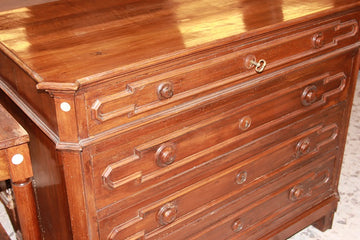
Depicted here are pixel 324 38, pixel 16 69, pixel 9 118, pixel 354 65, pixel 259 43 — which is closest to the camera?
pixel 9 118

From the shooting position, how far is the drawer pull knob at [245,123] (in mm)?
1837

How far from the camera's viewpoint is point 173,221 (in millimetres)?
1797

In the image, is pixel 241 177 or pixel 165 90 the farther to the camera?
pixel 241 177

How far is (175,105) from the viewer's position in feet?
5.19

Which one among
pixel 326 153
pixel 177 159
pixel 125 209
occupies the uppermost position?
pixel 177 159

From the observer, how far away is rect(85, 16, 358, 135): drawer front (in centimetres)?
142

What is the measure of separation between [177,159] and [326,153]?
0.92 m

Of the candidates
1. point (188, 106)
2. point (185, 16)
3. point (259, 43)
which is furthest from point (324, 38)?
point (188, 106)

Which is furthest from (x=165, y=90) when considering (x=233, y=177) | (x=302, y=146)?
(x=302, y=146)

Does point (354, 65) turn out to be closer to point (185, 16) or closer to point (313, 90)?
point (313, 90)

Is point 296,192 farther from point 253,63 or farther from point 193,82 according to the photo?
point 193,82

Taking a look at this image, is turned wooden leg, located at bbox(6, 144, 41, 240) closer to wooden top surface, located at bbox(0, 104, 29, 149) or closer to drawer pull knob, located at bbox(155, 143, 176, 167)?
wooden top surface, located at bbox(0, 104, 29, 149)

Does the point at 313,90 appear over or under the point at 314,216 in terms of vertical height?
over

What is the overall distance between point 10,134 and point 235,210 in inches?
39.6
